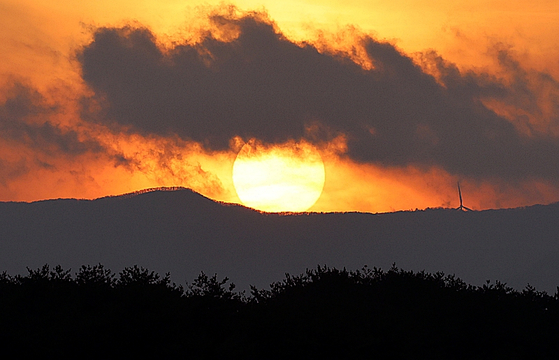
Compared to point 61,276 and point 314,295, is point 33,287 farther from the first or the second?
point 314,295

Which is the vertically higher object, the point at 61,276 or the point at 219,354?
the point at 61,276

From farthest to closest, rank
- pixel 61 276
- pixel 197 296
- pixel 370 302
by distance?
pixel 370 302
pixel 61 276
pixel 197 296

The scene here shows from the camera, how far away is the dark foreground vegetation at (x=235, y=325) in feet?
201

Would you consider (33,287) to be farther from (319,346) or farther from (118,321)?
(319,346)

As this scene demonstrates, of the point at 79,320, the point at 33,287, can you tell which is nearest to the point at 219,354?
the point at 79,320

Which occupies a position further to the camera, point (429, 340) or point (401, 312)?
point (401, 312)

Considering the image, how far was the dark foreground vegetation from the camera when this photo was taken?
6128cm

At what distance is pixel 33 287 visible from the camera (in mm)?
76875

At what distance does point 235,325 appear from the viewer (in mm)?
68250

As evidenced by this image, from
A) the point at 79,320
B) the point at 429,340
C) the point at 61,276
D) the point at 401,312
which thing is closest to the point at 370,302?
the point at 401,312

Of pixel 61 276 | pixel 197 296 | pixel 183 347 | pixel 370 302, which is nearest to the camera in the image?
pixel 183 347

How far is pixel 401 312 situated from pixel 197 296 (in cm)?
2437

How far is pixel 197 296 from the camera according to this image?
73500 millimetres

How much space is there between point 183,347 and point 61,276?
26618 millimetres
